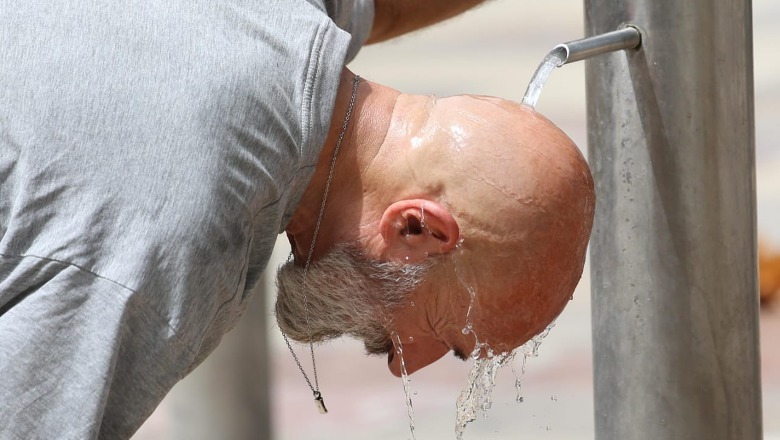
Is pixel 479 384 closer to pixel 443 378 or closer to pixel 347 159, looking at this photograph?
pixel 347 159

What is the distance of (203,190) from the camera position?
1269mm

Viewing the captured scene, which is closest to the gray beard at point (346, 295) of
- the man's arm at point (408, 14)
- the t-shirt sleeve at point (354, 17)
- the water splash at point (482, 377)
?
the water splash at point (482, 377)

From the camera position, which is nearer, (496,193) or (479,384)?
(496,193)

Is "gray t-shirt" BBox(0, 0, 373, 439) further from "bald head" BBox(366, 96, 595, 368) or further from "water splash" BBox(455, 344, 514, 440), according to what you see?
"water splash" BBox(455, 344, 514, 440)

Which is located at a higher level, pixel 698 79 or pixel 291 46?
pixel 291 46

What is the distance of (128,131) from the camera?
1.26 metres

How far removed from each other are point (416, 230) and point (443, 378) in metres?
2.26

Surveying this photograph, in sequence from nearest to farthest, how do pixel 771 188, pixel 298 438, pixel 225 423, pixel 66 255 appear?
pixel 66 255 → pixel 225 423 → pixel 298 438 → pixel 771 188

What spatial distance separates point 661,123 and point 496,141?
0.67ft

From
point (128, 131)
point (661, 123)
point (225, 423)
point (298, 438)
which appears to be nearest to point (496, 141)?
point (661, 123)

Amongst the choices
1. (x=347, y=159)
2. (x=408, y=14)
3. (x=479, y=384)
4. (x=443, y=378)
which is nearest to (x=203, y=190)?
(x=347, y=159)

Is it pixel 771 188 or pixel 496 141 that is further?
pixel 771 188

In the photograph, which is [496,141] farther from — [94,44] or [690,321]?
[94,44]

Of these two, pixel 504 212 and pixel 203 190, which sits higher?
pixel 203 190
